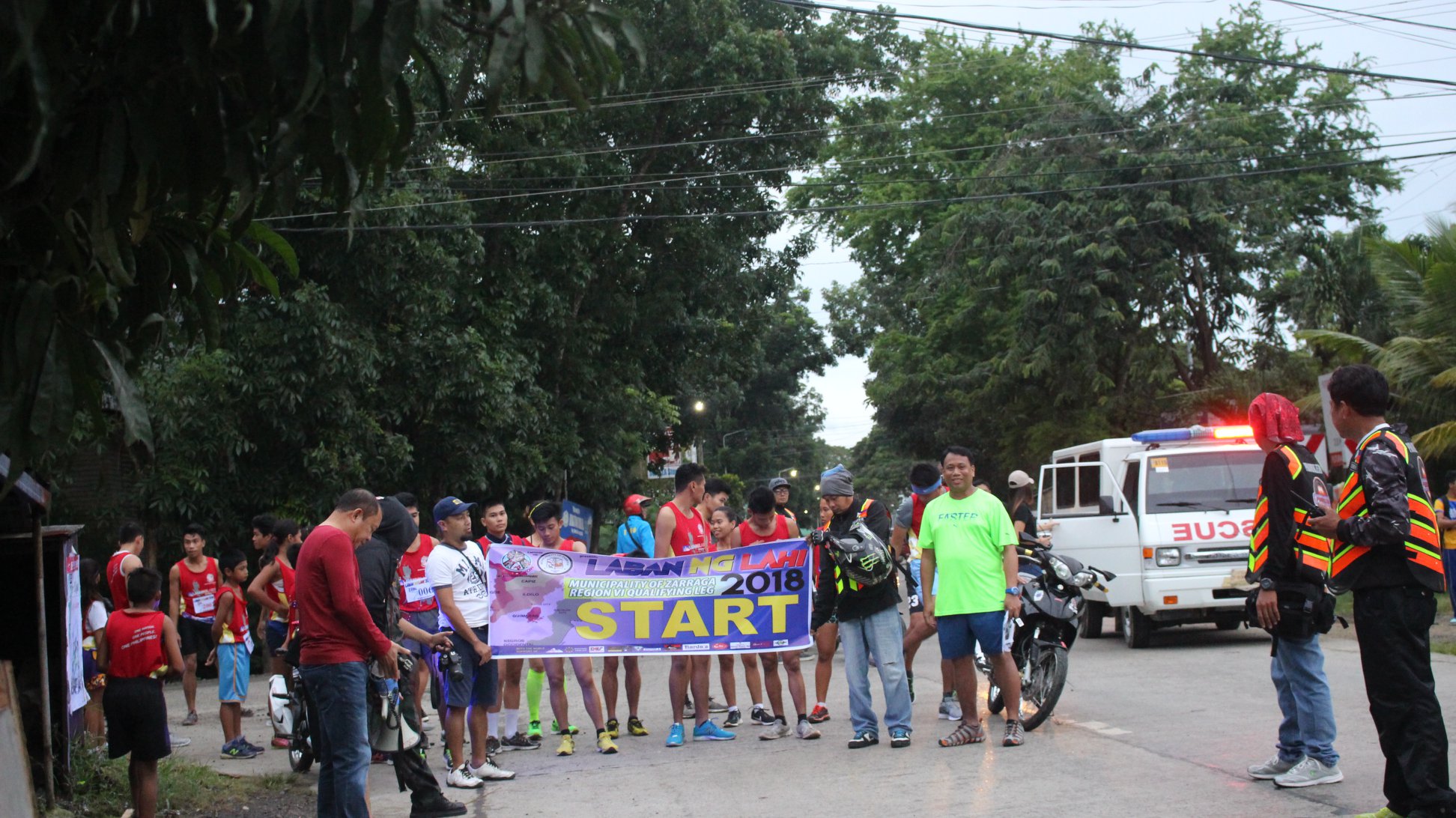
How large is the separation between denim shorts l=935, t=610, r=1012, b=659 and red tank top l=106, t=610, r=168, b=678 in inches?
186

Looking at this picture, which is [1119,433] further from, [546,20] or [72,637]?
[546,20]

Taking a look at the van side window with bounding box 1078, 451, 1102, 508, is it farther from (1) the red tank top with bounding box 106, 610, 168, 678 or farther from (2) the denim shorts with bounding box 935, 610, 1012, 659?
(1) the red tank top with bounding box 106, 610, 168, 678

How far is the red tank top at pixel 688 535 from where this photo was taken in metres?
10.8

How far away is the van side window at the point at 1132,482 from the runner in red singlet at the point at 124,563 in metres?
10.2

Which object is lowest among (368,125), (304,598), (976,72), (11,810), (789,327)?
(11,810)

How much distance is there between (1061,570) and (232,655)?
6518 mm

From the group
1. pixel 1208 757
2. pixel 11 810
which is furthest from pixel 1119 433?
pixel 11 810

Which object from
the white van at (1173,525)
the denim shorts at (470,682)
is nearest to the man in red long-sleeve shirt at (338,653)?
the denim shorts at (470,682)

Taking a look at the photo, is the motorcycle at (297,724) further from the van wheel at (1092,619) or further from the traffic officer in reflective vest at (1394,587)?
the van wheel at (1092,619)

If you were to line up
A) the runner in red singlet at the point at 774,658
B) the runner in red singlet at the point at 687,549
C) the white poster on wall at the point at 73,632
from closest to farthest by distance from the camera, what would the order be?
1. the white poster on wall at the point at 73,632
2. the runner in red singlet at the point at 774,658
3. the runner in red singlet at the point at 687,549

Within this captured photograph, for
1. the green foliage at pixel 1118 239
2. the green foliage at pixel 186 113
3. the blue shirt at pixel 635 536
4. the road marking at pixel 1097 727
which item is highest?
the green foliage at pixel 1118 239

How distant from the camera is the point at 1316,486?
681cm

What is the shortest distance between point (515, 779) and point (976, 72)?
34252mm

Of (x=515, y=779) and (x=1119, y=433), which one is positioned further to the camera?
(x=1119, y=433)
